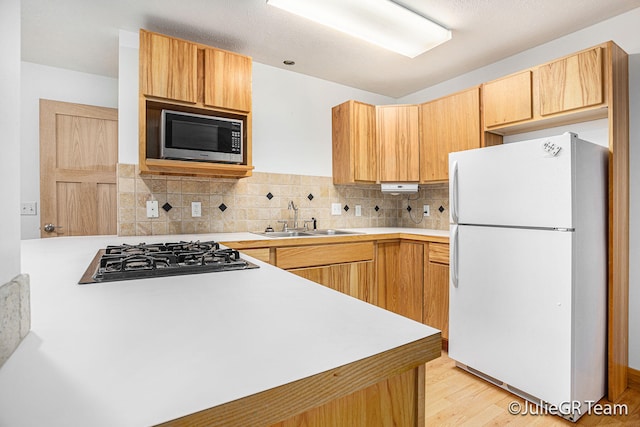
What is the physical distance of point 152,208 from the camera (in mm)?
2453

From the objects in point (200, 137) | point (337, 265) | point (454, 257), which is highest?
point (200, 137)

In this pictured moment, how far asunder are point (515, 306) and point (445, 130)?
5.29ft

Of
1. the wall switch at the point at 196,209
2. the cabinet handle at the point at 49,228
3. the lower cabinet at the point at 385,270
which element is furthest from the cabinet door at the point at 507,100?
the cabinet handle at the point at 49,228

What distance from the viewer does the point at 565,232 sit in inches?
65.9

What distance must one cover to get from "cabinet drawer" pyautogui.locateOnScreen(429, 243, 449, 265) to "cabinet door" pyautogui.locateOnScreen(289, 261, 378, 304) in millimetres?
489

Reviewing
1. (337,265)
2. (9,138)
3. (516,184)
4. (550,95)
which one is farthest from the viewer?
(337,265)

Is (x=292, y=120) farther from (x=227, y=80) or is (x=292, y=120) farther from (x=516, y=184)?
(x=516, y=184)

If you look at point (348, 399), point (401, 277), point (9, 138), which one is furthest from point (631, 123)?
point (9, 138)

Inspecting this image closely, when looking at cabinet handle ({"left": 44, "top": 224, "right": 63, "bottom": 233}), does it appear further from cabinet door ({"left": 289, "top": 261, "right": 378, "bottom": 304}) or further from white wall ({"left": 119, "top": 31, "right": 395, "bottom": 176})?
cabinet door ({"left": 289, "top": 261, "right": 378, "bottom": 304})

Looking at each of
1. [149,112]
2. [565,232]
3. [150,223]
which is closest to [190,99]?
[149,112]

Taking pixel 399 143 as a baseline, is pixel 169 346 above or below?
below

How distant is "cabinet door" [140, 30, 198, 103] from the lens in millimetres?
2125

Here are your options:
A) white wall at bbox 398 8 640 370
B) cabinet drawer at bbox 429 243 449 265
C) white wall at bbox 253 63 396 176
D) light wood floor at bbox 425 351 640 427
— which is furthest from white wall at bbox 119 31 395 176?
light wood floor at bbox 425 351 640 427

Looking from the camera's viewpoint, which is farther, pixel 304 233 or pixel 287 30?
pixel 304 233
